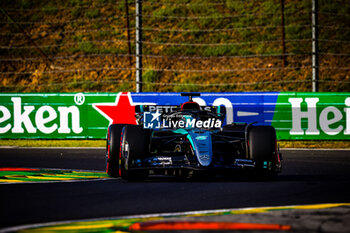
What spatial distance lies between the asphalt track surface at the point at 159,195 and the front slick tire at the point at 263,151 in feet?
0.56

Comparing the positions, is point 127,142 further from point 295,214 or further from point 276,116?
point 276,116

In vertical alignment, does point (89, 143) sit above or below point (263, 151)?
below

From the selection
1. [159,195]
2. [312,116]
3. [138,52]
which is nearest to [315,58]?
[312,116]

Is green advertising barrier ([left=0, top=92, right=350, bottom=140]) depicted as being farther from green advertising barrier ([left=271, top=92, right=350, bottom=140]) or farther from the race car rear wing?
the race car rear wing

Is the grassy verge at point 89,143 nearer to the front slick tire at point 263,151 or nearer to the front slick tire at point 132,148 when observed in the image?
the front slick tire at point 263,151

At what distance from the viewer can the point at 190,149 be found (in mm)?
9461

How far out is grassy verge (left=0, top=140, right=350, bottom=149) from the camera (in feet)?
57.5

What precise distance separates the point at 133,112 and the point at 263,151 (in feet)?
29.9

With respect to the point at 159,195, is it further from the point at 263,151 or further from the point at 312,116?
the point at 312,116

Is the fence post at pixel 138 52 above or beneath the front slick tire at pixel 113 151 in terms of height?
above

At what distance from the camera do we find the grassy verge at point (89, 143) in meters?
17.5

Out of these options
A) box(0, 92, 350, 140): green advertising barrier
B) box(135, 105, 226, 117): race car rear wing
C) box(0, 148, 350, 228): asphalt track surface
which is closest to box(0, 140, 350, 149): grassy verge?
box(0, 92, 350, 140): green advertising barrier

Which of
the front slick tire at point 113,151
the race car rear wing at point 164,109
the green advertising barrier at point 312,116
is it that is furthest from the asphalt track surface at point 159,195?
the green advertising barrier at point 312,116

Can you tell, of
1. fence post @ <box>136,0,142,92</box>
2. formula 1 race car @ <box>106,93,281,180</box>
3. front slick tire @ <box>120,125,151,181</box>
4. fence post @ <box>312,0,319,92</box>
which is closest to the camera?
formula 1 race car @ <box>106,93,281,180</box>
